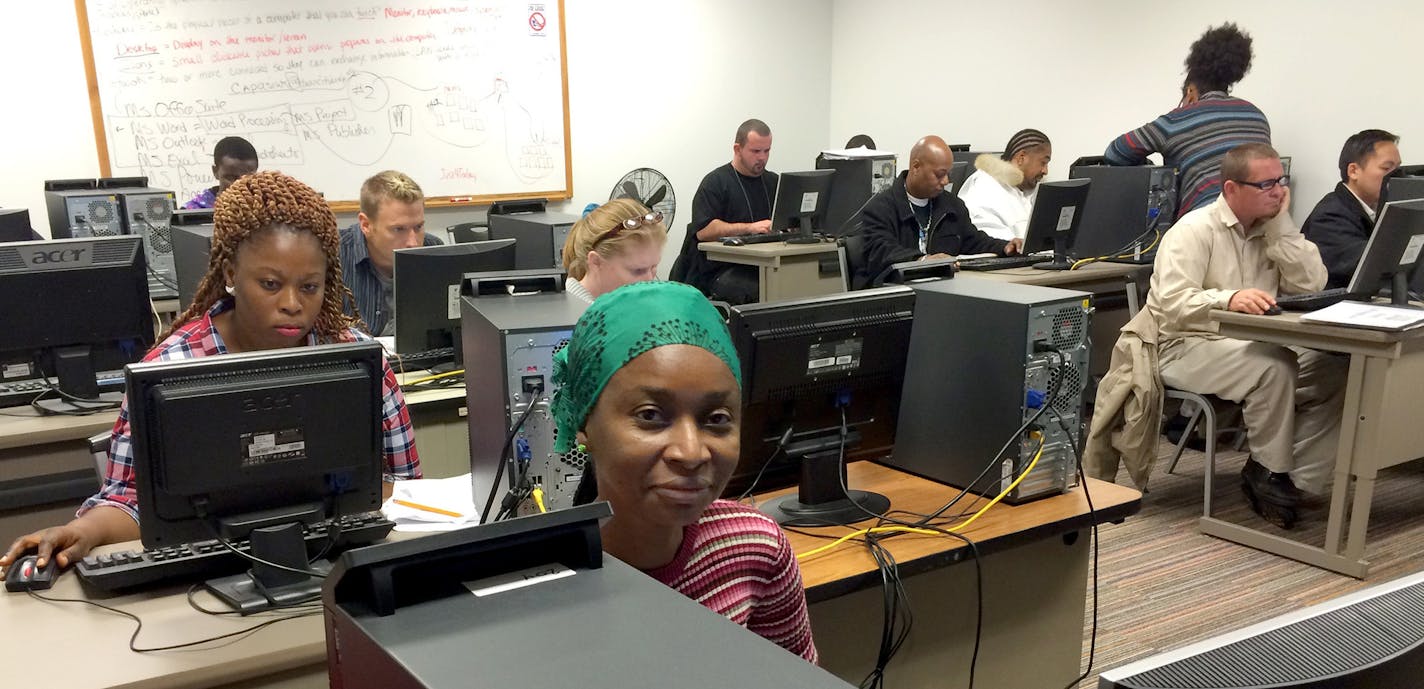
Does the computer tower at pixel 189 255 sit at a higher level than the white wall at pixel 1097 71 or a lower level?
lower

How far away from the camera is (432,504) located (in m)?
1.94

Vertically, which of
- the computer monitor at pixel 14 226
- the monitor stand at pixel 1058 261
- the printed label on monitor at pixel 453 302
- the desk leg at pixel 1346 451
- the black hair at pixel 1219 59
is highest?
the black hair at pixel 1219 59

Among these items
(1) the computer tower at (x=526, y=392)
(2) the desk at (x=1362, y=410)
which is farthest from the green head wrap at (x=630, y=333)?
(2) the desk at (x=1362, y=410)

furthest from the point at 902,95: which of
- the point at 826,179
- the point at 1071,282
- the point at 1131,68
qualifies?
the point at 1071,282

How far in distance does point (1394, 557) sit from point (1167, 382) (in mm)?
878

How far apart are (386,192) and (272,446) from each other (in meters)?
2.12

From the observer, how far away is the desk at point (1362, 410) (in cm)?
314

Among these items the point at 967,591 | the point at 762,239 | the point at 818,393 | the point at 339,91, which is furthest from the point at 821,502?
the point at 339,91

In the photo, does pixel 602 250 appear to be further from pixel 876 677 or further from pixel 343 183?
pixel 343 183

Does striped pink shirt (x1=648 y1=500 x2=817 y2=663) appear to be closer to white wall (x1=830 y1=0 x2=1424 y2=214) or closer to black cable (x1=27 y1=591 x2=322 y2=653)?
black cable (x1=27 y1=591 x2=322 y2=653)

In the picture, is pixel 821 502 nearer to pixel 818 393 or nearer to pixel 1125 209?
pixel 818 393

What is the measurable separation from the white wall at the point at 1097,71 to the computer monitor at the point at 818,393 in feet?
14.2

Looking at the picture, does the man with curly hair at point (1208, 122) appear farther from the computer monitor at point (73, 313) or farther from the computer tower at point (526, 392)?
the computer monitor at point (73, 313)

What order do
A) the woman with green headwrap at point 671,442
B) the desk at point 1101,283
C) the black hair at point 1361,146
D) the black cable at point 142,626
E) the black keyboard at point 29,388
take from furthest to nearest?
the desk at point 1101,283
the black hair at point 1361,146
the black keyboard at point 29,388
the black cable at point 142,626
the woman with green headwrap at point 671,442
